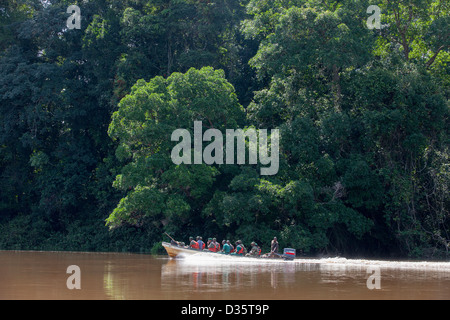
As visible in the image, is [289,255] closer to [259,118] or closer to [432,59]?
[259,118]

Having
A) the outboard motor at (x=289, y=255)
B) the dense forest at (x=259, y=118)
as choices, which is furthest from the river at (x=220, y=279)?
the dense forest at (x=259, y=118)

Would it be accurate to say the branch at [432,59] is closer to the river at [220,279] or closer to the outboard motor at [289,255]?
the river at [220,279]

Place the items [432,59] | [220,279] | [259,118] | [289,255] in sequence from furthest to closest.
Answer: [259,118] < [432,59] < [289,255] < [220,279]

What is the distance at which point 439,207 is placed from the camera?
28.0 meters

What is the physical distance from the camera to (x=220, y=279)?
17.7 m

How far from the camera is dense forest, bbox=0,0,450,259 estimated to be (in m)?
27.8

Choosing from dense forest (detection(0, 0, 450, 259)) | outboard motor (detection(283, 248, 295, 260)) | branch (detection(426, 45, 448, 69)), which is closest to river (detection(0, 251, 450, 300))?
outboard motor (detection(283, 248, 295, 260))

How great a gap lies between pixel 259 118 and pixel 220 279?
46.7 feet

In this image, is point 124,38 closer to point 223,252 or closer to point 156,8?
point 156,8

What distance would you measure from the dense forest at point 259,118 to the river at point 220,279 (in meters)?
4.60

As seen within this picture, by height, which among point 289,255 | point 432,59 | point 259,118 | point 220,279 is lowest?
point 220,279

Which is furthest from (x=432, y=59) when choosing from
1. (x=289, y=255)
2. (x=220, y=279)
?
(x=220, y=279)
